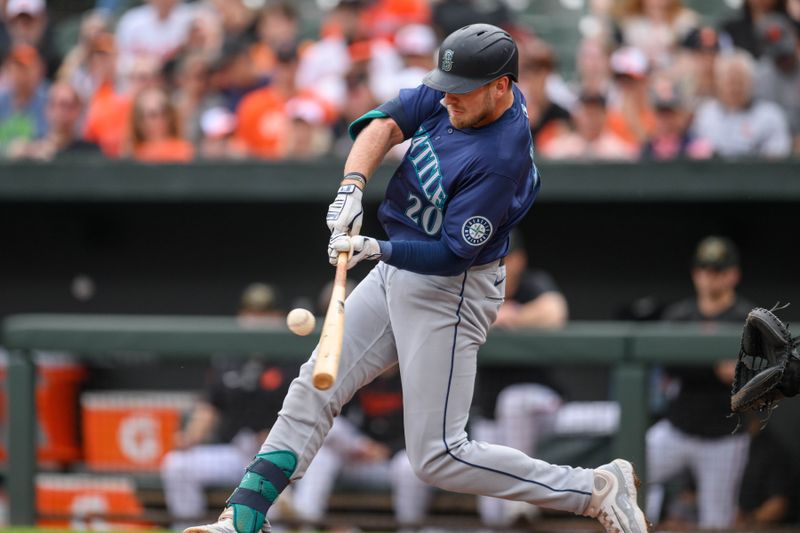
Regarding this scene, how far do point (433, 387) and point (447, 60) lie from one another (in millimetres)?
1002

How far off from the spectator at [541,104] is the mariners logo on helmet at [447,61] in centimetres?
383

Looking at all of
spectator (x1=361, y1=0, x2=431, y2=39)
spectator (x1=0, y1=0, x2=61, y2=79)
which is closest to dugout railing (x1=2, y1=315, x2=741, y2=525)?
spectator (x1=361, y1=0, x2=431, y2=39)

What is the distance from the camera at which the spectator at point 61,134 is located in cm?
810

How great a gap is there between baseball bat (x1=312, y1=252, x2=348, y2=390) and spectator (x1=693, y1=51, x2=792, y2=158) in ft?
13.5

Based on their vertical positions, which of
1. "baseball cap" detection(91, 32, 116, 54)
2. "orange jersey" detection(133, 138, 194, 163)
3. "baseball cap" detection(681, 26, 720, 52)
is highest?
"baseball cap" detection(681, 26, 720, 52)

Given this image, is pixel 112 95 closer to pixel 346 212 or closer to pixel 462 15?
pixel 462 15

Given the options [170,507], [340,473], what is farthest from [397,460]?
[170,507]

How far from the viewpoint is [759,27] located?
768cm

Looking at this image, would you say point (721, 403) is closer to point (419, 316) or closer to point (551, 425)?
point (551, 425)

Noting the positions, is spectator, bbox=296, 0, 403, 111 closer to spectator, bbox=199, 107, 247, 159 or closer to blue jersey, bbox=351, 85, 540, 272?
spectator, bbox=199, 107, 247, 159

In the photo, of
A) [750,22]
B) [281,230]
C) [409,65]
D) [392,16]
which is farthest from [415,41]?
[750,22]

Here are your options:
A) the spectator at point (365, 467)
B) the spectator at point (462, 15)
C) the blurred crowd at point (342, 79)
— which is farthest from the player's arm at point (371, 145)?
the spectator at point (462, 15)

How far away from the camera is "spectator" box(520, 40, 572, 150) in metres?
7.55

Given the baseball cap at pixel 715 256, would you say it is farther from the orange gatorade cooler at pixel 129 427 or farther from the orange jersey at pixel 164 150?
the orange jersey at pixel 164 150
